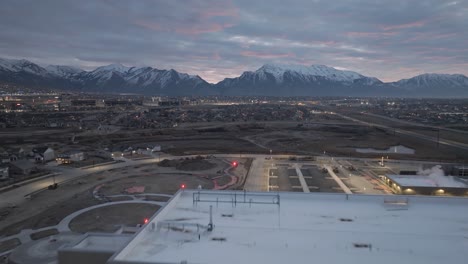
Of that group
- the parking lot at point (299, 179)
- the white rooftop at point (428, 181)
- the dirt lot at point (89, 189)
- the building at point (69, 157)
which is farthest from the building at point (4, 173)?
the white rooftop at point (428, 181)

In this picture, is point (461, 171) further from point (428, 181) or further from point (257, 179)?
point (257, 179)

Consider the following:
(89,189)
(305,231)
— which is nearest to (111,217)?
(89,189)

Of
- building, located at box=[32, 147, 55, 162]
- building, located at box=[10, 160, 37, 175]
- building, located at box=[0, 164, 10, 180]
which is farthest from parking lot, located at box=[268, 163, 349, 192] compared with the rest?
building, located at box=[32, 147, 55, 162]

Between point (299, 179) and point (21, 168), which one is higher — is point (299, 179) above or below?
below

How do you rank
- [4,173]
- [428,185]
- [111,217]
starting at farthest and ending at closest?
[4,173] < [428,185] < [111,217]

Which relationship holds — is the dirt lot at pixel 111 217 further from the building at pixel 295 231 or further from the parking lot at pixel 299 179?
the parking lot at pixel 299 179

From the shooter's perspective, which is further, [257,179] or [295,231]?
[257,179]

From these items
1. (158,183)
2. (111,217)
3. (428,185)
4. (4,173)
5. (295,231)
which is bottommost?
(111,217)
